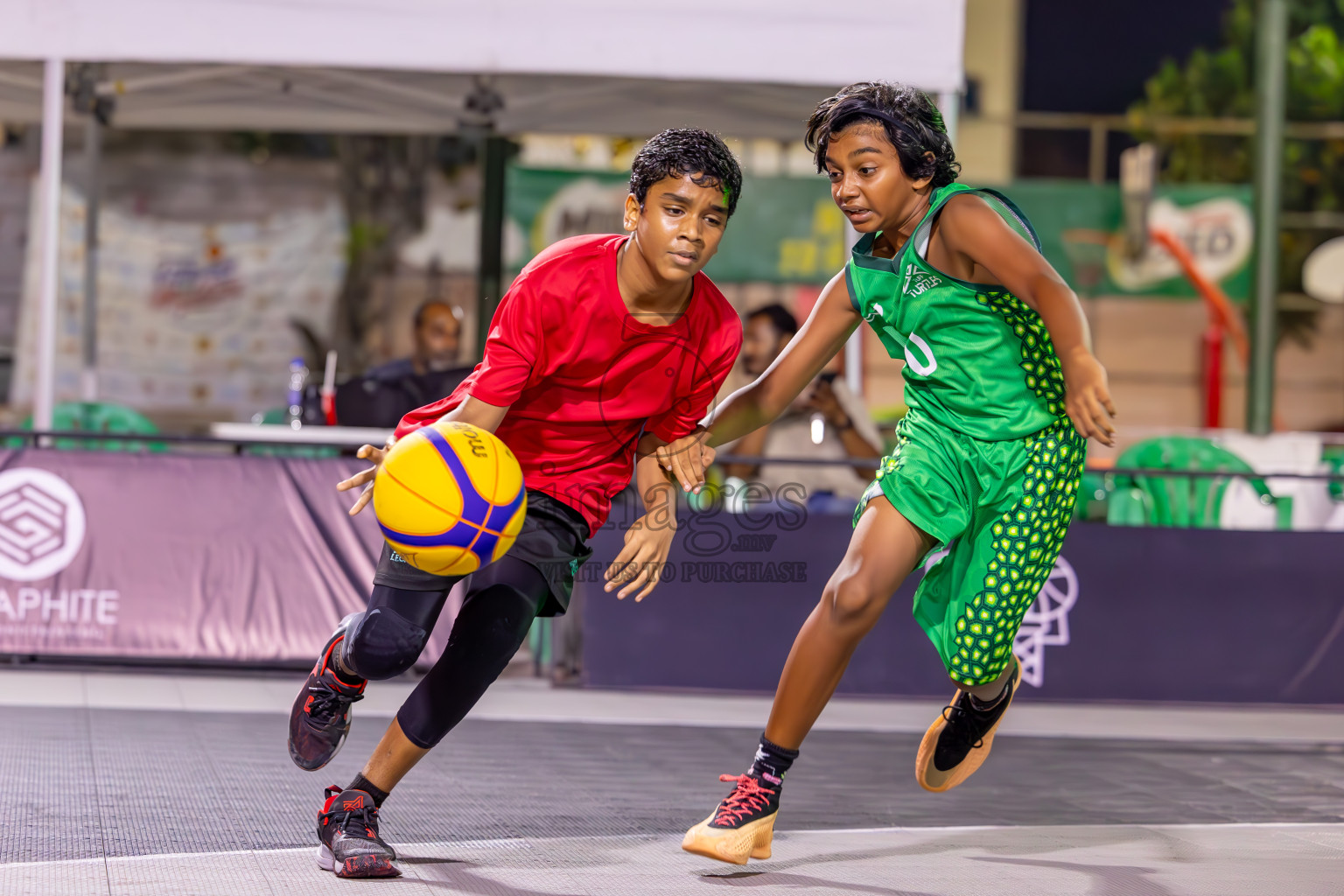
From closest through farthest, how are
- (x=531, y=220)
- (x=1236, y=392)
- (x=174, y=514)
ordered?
(x=174, y=514), (x=531, y=220), (x=1236, y=392)

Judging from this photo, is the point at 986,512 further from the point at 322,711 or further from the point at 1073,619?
the point at 1073,619

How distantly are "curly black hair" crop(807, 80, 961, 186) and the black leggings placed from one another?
1404 mm

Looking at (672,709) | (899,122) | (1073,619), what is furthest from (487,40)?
(899,122)

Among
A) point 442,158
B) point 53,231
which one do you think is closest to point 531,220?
point 442,158

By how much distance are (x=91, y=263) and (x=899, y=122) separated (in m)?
9.52

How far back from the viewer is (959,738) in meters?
4.23

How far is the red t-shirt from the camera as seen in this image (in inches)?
144

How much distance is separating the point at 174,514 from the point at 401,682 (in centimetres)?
141

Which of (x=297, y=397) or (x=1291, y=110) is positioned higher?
(x=1291, y=110)

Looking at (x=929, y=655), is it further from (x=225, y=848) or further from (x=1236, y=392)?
(x=1236, y=392)

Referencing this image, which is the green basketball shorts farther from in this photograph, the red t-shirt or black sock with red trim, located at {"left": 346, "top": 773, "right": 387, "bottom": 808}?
black sock with red trim, located at {"left": 346, "top": 773, "right": 387, "bottom": 808}

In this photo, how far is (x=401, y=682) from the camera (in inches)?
298

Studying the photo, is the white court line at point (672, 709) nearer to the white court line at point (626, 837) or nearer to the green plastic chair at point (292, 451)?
the green plastic chair at point (292, 451)

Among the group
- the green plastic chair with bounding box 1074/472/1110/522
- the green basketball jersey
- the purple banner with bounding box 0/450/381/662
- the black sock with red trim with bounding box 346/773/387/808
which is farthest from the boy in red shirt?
the green plastic chair with bounding box 1074/472/1110/522
